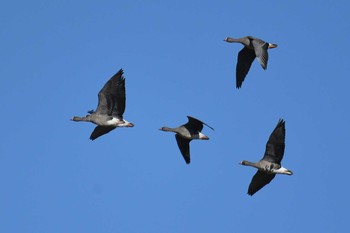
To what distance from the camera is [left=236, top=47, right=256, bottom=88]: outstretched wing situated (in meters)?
36.9

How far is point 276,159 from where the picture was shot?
108ft

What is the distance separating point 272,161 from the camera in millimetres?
32906

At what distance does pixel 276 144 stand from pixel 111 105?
653 centimetres

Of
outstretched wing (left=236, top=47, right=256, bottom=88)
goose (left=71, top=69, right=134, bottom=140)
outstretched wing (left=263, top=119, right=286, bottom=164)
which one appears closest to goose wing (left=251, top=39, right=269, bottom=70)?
outstretched wing (left=236, top=47, right=256, bottom=88)

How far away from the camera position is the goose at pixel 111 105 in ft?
107

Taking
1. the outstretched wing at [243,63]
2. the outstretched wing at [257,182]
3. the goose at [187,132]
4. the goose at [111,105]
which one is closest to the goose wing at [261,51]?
the outstretched wing at [243,63]

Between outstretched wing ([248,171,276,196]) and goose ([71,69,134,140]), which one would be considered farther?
outstretched wing ([248,171,276,196])

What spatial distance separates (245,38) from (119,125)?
6722 millimetres

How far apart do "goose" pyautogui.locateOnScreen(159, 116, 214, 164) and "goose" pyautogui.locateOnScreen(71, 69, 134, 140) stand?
2644 millimetres

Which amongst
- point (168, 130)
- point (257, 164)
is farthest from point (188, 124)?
point (257, 164)

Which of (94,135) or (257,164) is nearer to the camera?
(257,164)

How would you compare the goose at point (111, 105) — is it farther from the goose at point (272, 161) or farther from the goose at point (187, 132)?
the goose at point (272, 161)

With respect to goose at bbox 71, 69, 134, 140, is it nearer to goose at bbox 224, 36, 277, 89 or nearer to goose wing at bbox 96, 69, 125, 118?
goose wing at bbox 96, 69, 125, 118

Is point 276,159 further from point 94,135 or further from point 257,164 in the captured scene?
point 94,135
